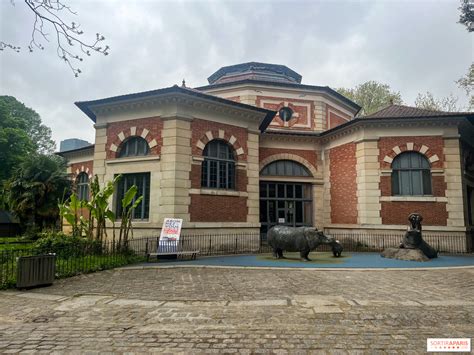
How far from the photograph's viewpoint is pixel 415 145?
1742cm

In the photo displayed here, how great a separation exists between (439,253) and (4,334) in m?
17.9

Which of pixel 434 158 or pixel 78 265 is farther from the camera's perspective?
pixel 434 158

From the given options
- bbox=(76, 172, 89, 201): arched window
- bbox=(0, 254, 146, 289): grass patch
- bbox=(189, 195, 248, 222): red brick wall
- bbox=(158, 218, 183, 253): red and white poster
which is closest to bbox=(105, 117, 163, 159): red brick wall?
Result: bbox=(189, 195, 248, 222): red brick wall

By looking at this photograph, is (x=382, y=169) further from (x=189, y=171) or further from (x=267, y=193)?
(x=189, y=171)

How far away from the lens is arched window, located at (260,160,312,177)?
20656mm

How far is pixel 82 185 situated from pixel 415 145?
76.2 feet

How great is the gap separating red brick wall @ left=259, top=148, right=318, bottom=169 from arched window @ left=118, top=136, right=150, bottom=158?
753cm

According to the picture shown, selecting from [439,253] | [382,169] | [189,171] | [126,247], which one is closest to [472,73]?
[382,169]

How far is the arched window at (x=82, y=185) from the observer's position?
24356mm

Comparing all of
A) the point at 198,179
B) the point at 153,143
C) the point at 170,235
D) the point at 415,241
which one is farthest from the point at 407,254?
the point at 153,143

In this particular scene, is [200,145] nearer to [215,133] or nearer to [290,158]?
[215,133]

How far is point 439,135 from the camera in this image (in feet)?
56.5

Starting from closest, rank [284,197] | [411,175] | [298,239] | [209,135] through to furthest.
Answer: [298,239] < [209,135] < [411,175] < [284,197]

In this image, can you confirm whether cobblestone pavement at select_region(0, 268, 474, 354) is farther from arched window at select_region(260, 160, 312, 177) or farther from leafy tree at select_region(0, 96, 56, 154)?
leafy tree at select_region(0, 96, 56, 154)
